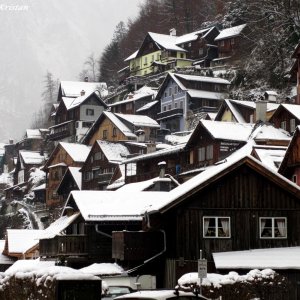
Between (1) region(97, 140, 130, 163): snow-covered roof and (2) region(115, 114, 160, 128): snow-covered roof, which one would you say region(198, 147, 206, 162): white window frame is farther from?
(2) region(115, 114, 160, 128): snow-covered roof

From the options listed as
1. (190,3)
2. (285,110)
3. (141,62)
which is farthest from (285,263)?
(190,3)

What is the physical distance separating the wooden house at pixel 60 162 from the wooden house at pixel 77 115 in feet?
57.0

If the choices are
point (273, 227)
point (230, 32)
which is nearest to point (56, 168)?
point (230, 32)

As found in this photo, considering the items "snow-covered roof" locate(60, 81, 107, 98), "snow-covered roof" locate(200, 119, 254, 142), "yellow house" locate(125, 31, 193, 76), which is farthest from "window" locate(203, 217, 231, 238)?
"snow-covered roof" locate(60, 81, 107, 98)

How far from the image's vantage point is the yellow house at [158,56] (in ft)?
397

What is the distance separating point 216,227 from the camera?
35.1 meters

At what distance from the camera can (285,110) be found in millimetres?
55188

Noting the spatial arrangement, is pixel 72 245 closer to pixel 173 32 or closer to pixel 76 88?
pixel 173 32

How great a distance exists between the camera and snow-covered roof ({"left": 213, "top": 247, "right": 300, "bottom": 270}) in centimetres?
3167

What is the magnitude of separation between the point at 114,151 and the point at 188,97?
16592mm

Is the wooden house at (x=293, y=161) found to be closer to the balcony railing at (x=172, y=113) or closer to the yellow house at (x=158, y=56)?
the balcony railing at (x=172, y=113)

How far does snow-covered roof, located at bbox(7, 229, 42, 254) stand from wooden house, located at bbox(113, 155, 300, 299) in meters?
28.0

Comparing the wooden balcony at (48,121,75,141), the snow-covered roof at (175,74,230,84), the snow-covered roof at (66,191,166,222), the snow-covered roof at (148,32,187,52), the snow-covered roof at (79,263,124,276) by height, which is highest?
the snow-covered roof at (148,32,187,52)

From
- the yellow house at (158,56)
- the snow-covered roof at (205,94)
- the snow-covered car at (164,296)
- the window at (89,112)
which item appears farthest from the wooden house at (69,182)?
the snow-covered car at (164,296)
